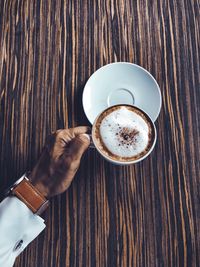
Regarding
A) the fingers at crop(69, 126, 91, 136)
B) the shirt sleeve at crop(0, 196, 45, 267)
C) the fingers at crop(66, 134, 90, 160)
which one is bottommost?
the shirt sleeve at crop(0, 196, 45, 267)

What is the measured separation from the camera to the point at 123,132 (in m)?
0.78

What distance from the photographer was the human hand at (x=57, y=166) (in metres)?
0.83

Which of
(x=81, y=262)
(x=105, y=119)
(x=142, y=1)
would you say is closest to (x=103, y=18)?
(x=142, y=1)

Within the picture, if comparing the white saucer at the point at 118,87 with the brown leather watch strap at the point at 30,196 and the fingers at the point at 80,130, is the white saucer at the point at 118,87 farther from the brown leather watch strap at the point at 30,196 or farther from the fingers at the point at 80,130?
the brown leather watch strap at the point at 30,196

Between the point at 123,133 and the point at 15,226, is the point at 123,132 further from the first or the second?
the point at 15,226

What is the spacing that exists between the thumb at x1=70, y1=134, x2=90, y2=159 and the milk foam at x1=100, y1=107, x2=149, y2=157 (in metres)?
0.04

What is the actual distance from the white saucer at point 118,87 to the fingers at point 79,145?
0.44 ft

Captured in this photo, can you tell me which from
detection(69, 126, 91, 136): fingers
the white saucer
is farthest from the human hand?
the white saucer

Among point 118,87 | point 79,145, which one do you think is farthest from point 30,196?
point 118,87

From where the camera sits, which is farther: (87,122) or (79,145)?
(87,122)

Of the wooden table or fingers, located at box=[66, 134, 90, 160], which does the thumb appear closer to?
fingers, located at box=[66, 134, 90, 160]

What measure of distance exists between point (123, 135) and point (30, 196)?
257 mm

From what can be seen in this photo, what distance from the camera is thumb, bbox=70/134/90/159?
2.66 feet

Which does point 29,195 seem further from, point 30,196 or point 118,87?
point 118,87
